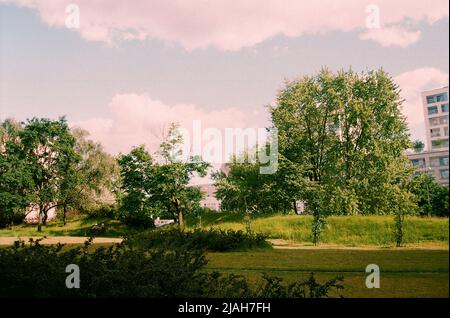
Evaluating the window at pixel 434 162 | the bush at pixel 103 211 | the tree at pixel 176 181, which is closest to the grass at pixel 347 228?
the tree at pixel 176 181

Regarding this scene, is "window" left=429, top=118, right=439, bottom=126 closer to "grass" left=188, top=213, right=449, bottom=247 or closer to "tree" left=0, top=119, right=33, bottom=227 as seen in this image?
"grass" left=188, top=213, right=449, bottom=247

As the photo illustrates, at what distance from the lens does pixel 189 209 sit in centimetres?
2062

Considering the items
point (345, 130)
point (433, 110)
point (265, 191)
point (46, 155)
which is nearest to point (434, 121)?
point (433, 110)

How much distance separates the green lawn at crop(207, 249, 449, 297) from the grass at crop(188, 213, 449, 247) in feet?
14.6

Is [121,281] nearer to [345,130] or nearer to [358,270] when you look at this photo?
[358,270]

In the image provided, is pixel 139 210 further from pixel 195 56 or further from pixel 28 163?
pixel 195 56

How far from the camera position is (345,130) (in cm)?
2388

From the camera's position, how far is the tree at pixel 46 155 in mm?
25812

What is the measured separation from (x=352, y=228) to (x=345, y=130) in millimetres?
9629

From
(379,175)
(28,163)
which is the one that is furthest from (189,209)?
(28,163)

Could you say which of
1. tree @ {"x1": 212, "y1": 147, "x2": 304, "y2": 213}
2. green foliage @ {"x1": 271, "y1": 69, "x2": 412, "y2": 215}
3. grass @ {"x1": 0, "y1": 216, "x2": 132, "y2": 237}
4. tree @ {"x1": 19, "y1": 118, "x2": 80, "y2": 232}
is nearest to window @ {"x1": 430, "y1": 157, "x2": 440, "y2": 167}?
green foliage @ {"x1": 271, "y1": 69, "x2": 412, "y2": 215}

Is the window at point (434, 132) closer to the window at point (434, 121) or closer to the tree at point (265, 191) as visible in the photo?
the window at point (434, 121)

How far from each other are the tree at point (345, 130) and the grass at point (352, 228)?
6.28m
